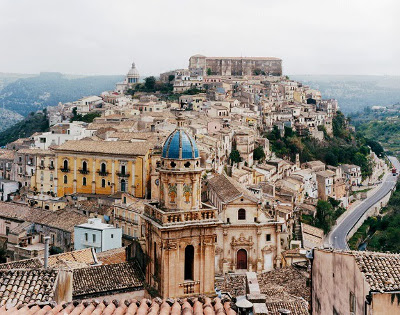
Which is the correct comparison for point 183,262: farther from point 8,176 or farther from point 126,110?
point 126,110

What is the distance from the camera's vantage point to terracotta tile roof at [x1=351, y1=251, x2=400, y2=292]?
36.3 ft

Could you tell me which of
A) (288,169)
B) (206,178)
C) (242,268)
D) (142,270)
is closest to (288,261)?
(242,268)

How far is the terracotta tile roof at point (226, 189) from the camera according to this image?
115 ft

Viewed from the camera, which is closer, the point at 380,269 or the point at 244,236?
the point at 380,269

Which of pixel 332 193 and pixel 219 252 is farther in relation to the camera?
pixel 332 193

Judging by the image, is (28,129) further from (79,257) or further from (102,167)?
(79,257)

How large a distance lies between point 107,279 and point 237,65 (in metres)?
98.6

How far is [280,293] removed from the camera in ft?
80.0

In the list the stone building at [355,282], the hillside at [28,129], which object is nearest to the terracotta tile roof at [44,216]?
the stone building at [355,282]

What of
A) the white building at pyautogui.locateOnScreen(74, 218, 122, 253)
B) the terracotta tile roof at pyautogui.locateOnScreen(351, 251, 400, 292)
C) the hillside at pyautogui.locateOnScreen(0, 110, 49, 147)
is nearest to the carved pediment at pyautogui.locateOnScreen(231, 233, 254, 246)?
the white building at pyautogui.locateOnScreen(74, 218, 122, 253)

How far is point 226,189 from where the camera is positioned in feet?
120

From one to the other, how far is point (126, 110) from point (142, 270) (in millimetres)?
55082

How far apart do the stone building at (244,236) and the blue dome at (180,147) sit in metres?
15.4

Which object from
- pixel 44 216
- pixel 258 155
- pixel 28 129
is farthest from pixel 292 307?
pixel 28 129
